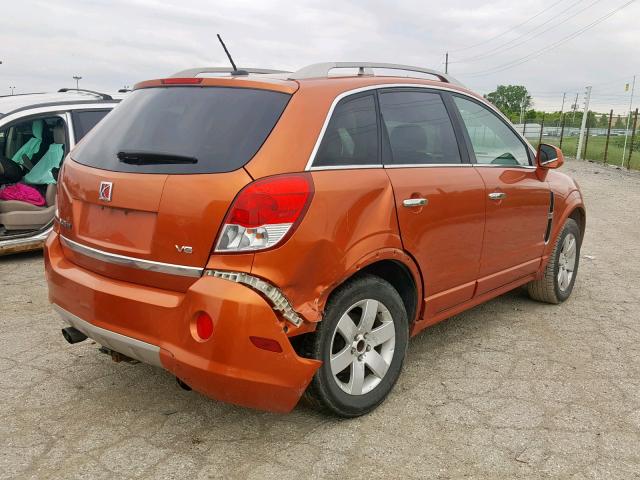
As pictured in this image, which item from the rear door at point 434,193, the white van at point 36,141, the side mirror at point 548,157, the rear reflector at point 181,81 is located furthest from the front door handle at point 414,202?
the white van at point 36,141

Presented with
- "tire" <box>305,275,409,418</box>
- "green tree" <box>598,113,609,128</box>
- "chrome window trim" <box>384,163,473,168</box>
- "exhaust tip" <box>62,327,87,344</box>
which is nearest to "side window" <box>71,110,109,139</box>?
"exhaust tip" <box>62,327,87,344</box>

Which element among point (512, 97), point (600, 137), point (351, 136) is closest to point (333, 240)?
point (351, 136)

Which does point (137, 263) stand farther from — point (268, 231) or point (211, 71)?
point (211, 71)

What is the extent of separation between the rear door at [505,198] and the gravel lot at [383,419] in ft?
1.74

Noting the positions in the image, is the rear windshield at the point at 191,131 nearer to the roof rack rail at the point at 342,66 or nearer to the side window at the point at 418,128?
the roof rack rail at the point at 342,66

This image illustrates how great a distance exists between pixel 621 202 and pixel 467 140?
372 inches

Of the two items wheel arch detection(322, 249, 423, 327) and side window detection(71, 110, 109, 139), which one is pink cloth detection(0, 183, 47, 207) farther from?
wheel arch detection(322, 249, 423, 327)

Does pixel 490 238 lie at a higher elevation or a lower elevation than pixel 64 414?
higher

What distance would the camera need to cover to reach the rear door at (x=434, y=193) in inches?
127

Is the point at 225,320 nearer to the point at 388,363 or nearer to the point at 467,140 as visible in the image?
the point at 388,363

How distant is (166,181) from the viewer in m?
2.67

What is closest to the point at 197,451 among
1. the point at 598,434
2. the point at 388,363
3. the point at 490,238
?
the point at 388,363

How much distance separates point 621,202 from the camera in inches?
469

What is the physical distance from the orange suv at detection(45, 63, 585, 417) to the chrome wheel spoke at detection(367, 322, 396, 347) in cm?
1
